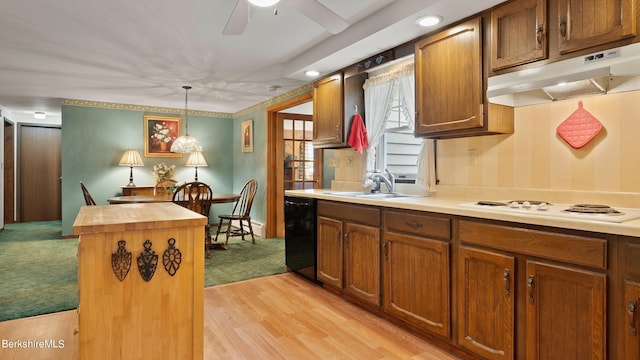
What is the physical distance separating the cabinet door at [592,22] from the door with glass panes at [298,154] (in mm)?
4098

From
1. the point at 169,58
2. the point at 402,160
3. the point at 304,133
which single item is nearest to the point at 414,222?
the point at 402,160

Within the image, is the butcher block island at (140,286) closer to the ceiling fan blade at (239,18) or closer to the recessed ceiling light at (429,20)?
the ceiling fan blade at (239,18)

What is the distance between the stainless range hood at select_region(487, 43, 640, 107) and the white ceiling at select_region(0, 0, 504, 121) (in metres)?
0.56

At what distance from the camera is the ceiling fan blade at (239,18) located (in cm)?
196

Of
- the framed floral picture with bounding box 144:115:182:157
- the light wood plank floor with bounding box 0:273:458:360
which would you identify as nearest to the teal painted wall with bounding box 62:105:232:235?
the framed floral picture with bounding box 144:115:182:157

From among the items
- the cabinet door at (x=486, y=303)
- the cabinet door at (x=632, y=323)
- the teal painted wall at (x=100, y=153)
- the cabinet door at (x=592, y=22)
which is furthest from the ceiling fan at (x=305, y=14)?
the teal painted wall at (x=100, y=153)

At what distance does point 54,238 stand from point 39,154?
2931 mm

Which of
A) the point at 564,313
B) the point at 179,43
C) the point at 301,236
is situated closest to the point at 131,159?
the point at 179,43

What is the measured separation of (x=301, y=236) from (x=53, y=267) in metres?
2.79

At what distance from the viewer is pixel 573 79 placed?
1.71m

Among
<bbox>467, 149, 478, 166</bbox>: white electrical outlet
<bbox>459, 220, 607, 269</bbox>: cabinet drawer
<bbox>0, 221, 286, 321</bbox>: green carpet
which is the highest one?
<bbox>467, 149, 478, 166</bbox>: white electrical outlet

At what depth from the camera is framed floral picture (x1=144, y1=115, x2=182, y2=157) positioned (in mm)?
6199

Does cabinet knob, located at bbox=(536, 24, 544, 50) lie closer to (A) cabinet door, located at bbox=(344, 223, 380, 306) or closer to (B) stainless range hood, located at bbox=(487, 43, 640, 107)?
(B) stainless range hood, located at bbox=(487, 43, 640, 107)

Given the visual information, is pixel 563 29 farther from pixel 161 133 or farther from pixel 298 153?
pixel 161 133
